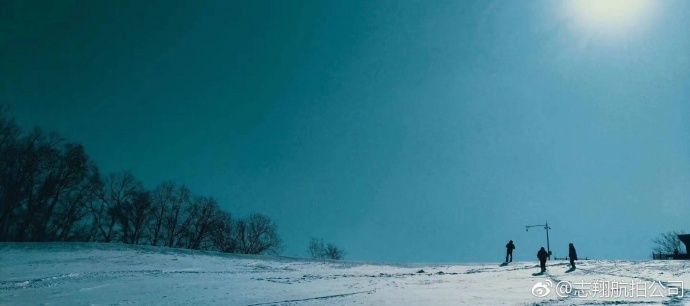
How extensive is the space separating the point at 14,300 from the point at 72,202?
40.9m

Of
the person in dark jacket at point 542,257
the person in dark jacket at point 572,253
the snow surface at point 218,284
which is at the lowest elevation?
the snow surface at point 218,284

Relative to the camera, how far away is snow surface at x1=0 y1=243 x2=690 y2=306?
980cm

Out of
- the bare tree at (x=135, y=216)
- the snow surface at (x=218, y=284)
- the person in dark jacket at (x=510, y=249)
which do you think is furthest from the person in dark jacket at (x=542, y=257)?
the bare tree at (x=135, y=216)

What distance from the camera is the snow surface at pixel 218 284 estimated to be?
980 centimetres

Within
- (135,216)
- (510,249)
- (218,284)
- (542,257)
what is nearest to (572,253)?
(542,257)

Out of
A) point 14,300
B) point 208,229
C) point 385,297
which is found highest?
point 208,229

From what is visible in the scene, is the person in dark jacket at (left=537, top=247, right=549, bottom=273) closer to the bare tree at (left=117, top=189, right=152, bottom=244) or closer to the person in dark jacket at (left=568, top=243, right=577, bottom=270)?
the person in dark jacket at (left=568, top=243, right=577, bottom=270)

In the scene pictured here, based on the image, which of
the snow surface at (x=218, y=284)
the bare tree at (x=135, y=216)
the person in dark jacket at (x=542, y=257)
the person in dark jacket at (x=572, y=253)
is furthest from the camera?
the bare tree at (x=135, y=216)

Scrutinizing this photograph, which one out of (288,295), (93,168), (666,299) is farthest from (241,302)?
(93,168)

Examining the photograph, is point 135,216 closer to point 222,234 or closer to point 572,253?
point 222,234

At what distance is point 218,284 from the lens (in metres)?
13.0

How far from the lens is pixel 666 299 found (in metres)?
9.29

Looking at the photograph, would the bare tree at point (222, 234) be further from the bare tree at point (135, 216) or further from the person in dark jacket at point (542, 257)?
the person in dark jacket at point (542, 257)

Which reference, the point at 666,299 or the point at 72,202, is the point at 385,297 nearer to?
the point at 666,299
